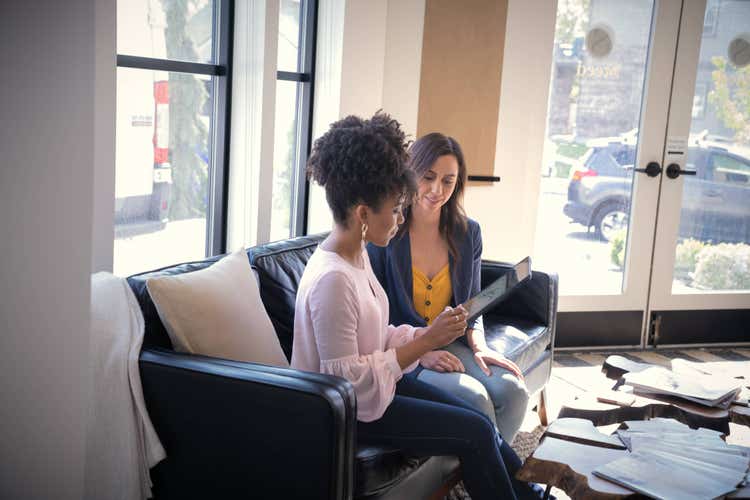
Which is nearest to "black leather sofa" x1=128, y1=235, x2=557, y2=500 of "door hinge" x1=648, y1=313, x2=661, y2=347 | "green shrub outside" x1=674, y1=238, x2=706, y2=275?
"door hinge" x1=648, y1=313, x2=661, y2=347

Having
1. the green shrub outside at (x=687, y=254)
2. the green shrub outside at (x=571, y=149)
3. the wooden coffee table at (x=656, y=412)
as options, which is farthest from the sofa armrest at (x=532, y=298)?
the green shrub outside at (x=687, y=254)

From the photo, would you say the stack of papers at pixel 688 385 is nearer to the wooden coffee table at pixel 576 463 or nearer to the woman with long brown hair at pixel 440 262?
the woman with long brown hair at pixel 440 262

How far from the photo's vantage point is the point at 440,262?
2.99m

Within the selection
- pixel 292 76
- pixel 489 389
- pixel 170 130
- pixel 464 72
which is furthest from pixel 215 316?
pixel 464 72

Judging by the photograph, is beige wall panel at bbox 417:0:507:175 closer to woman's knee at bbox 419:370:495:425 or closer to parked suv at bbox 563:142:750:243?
parked suv at bbox 563:142:750:243

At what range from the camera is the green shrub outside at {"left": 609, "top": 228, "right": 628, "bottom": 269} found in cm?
489

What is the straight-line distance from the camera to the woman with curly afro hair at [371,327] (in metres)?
1.99

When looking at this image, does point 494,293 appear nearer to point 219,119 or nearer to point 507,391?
point 507,391

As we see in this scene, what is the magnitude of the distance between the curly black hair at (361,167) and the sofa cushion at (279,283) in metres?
0.55

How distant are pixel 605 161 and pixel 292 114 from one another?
6.70 feet

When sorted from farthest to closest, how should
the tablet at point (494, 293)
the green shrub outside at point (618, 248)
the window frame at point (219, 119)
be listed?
1. the green shrub outside at point (618, 248)
2. the window frame at point (219, 119)
3. the tablet at point (494, 293)

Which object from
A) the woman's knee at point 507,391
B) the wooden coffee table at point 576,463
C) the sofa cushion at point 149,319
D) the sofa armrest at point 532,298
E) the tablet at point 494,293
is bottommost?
the woman's knee at point 507,391

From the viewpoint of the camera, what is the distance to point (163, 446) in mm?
1997

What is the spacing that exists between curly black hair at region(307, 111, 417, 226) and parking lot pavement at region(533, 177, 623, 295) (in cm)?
279
